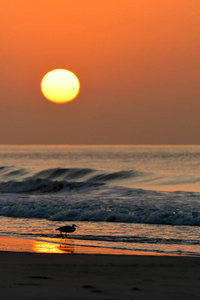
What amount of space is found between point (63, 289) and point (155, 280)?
218 centimetres

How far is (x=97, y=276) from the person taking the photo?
11836 millimetres

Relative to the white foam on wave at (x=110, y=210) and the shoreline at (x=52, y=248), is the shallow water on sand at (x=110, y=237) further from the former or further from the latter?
the white foam on wave at (x=110, y=210)

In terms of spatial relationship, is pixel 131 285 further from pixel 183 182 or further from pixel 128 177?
pixel 128 177

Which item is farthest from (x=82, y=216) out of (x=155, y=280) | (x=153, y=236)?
(x=155, y=280)

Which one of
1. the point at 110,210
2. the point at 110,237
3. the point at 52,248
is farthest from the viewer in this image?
the point at 110,210

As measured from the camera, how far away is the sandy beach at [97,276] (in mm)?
10141

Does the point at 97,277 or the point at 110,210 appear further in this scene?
the point at 110,210

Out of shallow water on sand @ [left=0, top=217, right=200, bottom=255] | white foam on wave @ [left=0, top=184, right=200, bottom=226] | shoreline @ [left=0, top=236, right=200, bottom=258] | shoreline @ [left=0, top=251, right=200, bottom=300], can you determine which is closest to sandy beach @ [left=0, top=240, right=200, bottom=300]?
shoreline @ [left=0, top=251, right=200, bottom=300]

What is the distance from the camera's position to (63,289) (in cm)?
1041

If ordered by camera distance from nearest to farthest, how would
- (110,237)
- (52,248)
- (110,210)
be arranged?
(52,248), (110,237), (110,210)

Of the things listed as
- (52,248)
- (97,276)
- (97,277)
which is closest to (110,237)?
(52,248)

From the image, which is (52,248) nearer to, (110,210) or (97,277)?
(97,277)

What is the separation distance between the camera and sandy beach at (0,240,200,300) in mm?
10141

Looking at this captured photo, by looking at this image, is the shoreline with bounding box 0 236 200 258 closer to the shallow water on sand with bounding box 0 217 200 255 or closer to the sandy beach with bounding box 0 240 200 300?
the shallow water on sand with bounding box 0 217 200 255
